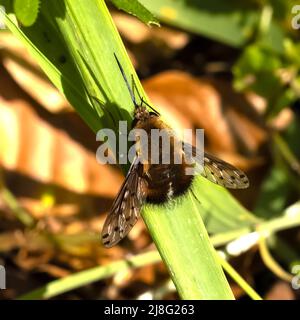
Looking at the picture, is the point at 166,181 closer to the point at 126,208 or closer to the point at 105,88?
the point at 126,208

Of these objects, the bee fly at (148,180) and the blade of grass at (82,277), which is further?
the blade of grass at (82,277)

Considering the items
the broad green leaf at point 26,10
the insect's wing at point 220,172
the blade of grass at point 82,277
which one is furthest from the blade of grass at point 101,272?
the broad green leaf at point 26,10

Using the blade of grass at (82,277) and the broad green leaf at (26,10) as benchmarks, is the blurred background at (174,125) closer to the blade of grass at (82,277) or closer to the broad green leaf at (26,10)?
the blade of grass at (82,277)

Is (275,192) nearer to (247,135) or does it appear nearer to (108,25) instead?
(247,135)

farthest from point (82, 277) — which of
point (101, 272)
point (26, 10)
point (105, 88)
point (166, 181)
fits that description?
point (26, 10)

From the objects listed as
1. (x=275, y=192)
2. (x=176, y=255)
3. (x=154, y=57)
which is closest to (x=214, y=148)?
(x=275, y=192)

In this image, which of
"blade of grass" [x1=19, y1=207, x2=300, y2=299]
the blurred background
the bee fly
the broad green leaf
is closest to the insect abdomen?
the bee fly

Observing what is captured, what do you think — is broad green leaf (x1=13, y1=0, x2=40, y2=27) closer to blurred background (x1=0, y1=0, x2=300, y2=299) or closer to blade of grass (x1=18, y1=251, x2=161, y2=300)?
blade of grass (x1=18, y1=251, x2=161, y2=300)

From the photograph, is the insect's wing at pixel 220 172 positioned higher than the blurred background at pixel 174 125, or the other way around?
the blurred background at pixel 174 125
